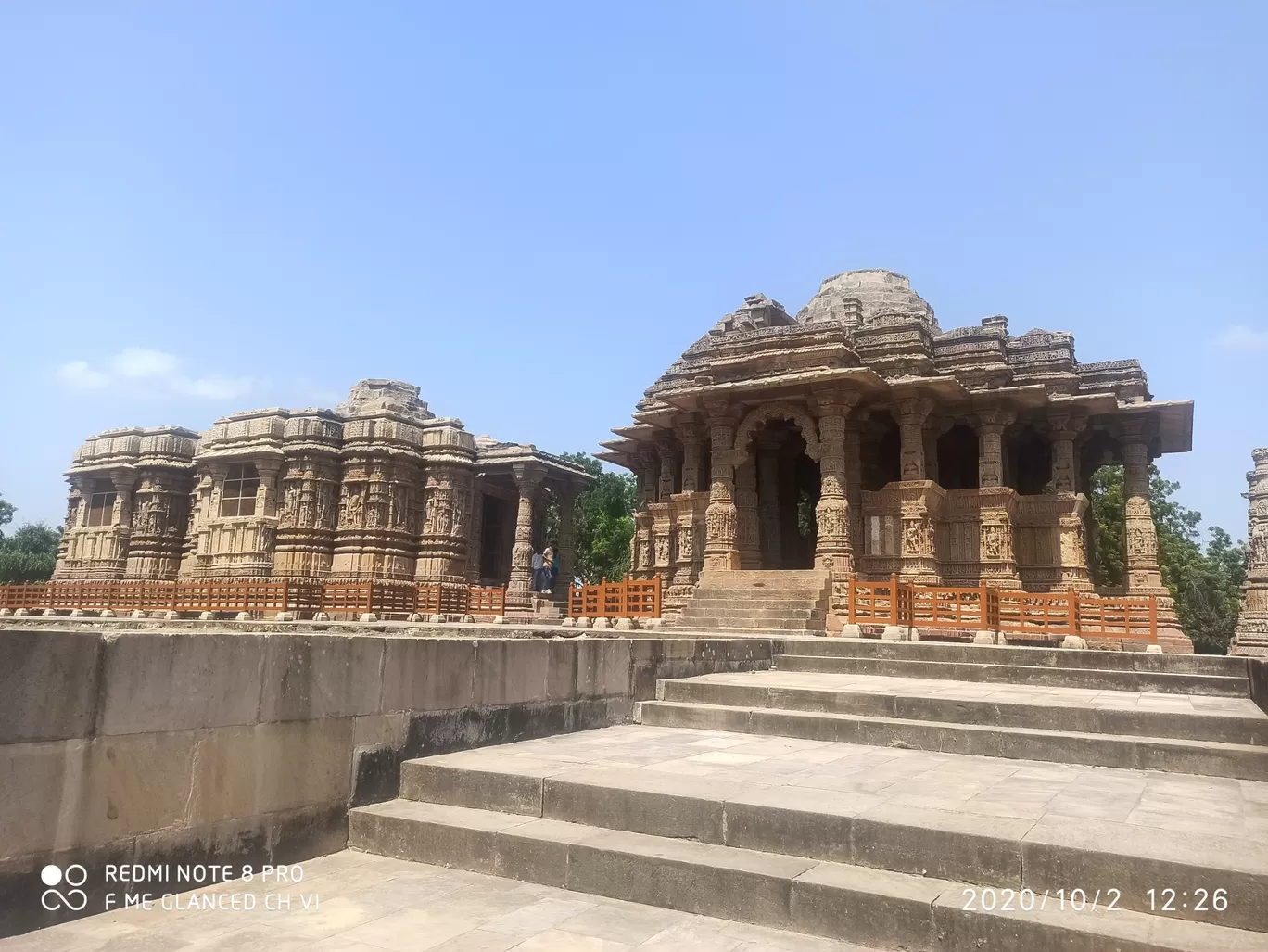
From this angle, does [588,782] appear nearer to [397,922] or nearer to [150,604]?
[397,922]

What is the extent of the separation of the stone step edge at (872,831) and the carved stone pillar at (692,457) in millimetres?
14770

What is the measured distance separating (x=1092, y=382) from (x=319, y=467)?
845 inches

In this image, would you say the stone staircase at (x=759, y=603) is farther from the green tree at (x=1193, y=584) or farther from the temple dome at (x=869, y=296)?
the green tree at (x=1193, y=584)

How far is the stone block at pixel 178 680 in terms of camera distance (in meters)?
3.58

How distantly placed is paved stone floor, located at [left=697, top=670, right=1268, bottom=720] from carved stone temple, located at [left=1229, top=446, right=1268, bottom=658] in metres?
17.4

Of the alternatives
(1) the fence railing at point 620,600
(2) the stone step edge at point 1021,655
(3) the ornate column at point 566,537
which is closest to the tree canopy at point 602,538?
(3) the ornate column at point 566,537

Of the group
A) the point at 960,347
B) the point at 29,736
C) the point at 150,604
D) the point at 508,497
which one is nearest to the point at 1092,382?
the point at 960,347

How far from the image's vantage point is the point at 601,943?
10.7ft

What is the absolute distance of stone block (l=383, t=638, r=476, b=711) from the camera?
16.6ft

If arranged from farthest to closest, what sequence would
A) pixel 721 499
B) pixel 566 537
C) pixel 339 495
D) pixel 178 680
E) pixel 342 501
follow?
pixel 566 537 < pixel 339 495 < pixel 342 501 < pixel 721 499 < pixel 178 680

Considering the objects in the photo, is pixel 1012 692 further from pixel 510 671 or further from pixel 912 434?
pixel 912 434

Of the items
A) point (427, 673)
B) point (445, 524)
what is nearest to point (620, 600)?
point (427, 673)

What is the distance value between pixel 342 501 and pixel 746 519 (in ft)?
45.9

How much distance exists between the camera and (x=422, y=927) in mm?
3398
